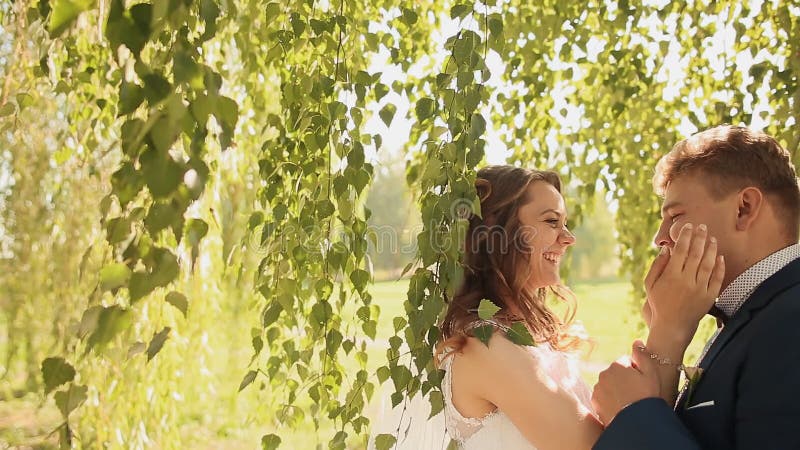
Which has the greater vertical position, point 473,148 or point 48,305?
point 473,148

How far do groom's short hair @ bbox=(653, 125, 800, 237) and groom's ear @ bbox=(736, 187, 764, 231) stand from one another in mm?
15

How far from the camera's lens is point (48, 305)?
294cm

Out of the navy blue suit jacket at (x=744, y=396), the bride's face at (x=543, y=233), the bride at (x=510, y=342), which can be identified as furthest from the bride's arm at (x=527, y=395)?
the bride's face at (x=543, y=233)

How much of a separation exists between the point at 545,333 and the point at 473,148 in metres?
0.73

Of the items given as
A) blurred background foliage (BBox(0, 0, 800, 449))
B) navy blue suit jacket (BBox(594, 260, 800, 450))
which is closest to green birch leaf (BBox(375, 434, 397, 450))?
blurred background foliage (BBox(0, 0, 800, 449))

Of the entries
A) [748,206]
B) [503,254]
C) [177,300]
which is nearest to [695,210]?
[748,206]

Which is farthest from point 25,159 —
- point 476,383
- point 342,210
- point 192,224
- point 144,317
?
point 192,224

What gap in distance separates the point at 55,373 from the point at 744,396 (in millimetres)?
868

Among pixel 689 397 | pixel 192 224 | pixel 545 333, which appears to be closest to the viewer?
pixel 192 224

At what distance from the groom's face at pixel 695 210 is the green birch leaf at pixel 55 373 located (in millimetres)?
956

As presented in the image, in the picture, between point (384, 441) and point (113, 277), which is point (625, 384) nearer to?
point (384, 441)

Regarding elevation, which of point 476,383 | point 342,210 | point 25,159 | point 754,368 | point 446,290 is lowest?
point 476,383

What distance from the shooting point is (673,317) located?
128 centimetres

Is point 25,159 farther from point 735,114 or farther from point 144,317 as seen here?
point 735,114
